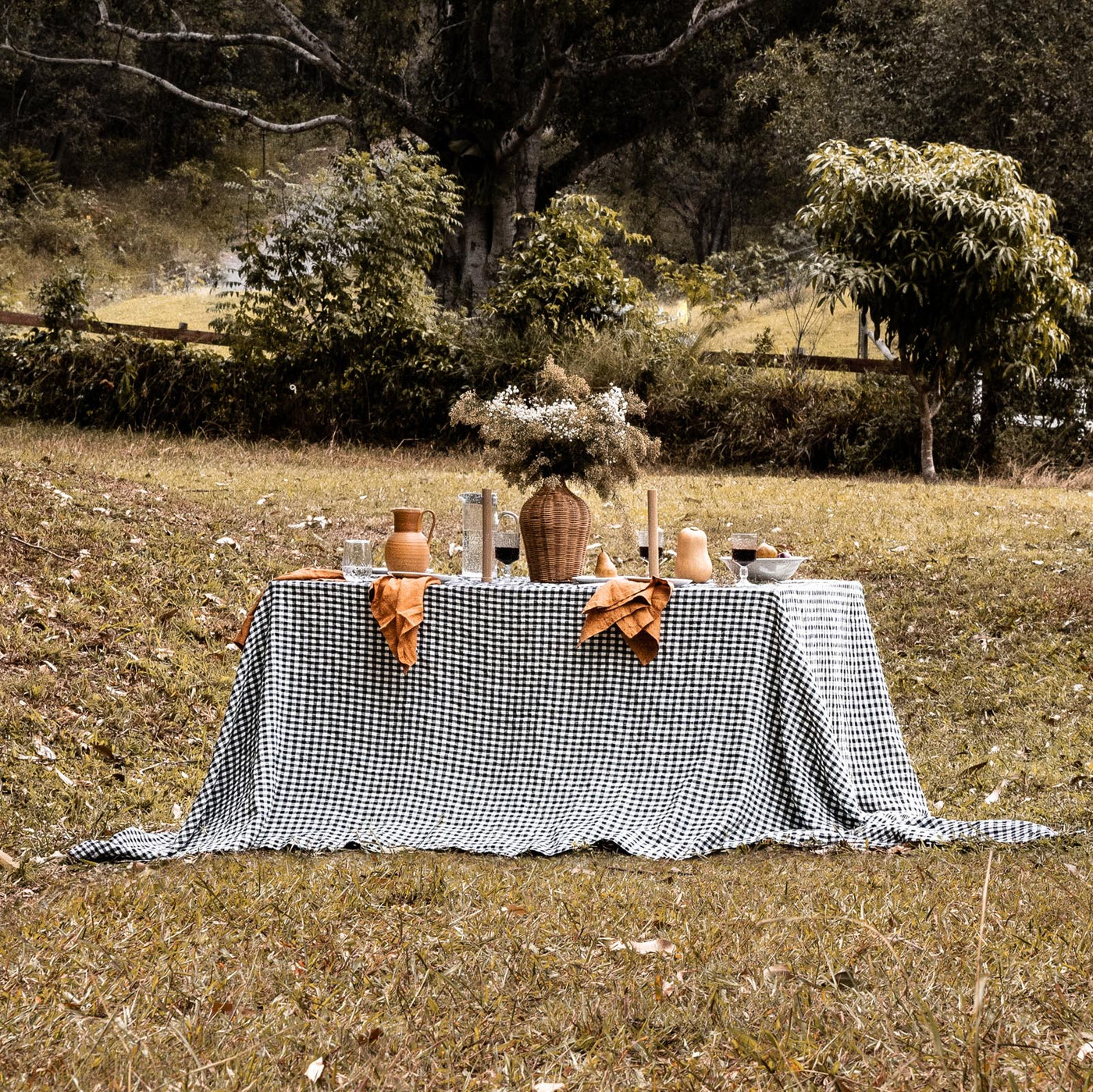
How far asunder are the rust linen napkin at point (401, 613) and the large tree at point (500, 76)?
46.3 ft

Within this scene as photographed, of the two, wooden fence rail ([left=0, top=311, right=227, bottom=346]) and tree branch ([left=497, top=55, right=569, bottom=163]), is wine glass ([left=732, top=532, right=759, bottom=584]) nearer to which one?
wooden fence rail ([left=0, top=311, right=227, bottom=346])

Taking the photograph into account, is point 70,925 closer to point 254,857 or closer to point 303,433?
point 254,857

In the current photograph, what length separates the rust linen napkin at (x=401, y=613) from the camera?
446cm

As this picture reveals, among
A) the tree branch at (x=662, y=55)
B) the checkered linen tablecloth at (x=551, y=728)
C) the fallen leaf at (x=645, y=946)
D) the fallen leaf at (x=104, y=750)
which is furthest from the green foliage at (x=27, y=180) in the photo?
the fallen leaf at (x=645, y=946)

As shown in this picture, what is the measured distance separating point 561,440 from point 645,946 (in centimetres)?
212

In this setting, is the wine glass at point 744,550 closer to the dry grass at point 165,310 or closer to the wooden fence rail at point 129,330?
the wooden fence rail at point 129,330

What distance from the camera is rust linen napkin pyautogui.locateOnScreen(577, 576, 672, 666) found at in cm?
438

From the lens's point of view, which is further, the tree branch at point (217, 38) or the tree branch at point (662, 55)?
the tree branch at point (217, 38)

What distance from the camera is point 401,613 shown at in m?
4.45

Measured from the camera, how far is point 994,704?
6551mm

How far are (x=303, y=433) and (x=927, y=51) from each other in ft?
33.9

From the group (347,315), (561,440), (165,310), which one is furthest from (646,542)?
(165,310)

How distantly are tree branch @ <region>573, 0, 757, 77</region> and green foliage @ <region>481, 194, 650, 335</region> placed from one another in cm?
371

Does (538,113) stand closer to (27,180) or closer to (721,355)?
(721,355)
